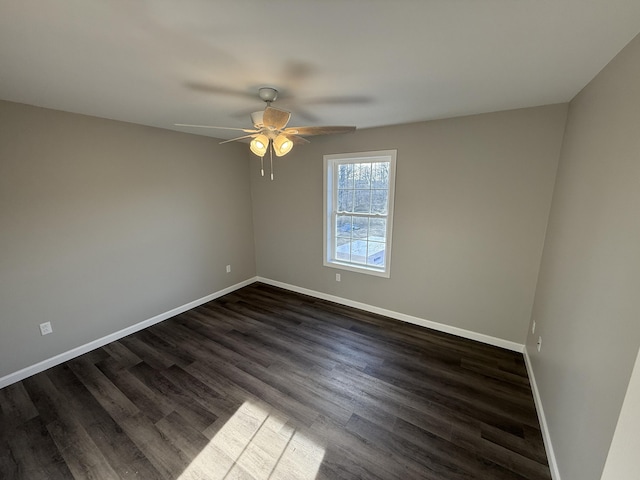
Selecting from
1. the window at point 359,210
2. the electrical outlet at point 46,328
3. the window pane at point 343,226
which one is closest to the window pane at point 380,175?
the window at point 359,210

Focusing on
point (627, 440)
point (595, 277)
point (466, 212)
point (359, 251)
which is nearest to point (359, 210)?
point (359, 251)

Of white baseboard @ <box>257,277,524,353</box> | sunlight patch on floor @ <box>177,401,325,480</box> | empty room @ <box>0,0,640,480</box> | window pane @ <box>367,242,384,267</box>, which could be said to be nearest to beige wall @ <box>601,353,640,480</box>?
empty room @ <box>0,0,640,480</box>

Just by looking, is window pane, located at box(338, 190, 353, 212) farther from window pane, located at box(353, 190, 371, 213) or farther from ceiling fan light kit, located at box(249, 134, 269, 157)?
ceiling fan light kit, located at box(249, 134, 269, 157)

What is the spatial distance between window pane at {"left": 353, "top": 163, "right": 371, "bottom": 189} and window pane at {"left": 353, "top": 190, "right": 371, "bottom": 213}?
0.08m

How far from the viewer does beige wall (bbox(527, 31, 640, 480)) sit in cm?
104

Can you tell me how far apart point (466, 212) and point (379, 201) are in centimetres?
99

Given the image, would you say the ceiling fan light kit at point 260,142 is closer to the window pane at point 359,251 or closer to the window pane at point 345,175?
the window pane at point 345,175

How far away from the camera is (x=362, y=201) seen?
337 centimetres

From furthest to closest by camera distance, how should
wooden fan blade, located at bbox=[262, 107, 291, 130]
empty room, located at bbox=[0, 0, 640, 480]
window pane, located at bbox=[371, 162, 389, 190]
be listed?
window pane, located at bbox=[371, 162, 389, 190]
wooden fan blade, located at bbox=[262, 107, 291, 130]
empty room, located at bbox=[0, 0, 640, 480]

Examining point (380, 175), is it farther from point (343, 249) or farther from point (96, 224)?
point (96, 224)

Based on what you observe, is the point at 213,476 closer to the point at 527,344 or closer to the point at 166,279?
the point at 166,279

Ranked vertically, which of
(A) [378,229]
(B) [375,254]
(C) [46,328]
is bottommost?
(C) [46,328]

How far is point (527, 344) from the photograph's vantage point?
2502 mm

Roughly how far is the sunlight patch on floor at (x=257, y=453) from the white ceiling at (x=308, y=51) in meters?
2.38
